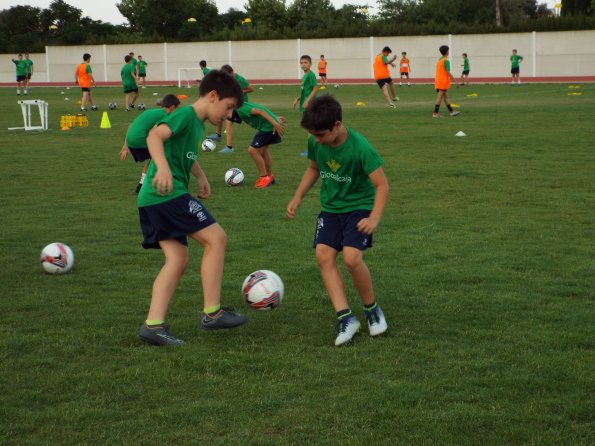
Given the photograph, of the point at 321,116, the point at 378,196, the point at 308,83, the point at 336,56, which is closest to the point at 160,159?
the point at 321,116

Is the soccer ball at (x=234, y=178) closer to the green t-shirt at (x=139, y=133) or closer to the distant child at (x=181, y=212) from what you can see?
the green t-shirt at (x=139, y=133)

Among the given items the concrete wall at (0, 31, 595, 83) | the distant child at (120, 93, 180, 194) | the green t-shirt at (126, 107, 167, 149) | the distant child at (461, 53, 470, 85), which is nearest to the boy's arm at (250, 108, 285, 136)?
the distant child at (120, 93, 180, 194)

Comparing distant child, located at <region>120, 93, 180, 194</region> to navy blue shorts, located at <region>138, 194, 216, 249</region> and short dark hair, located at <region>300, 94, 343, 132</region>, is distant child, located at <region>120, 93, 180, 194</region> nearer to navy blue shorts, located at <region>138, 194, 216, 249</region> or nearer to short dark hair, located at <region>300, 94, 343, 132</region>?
navy blue shorts, located at <region>138, 194, 216, 249</region>

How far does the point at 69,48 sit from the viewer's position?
62.8 meters

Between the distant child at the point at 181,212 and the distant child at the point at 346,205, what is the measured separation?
58cm

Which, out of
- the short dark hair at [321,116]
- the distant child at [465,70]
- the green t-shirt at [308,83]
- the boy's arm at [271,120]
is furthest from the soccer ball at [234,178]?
the distant child at [465,70]

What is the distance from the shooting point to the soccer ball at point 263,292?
585cm

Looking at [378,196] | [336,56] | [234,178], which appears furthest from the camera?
[336,56]

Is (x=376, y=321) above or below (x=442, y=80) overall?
below

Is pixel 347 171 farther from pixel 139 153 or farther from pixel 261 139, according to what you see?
pixel 261 139

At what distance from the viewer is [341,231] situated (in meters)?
5.53

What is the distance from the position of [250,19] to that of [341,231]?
75.0 m

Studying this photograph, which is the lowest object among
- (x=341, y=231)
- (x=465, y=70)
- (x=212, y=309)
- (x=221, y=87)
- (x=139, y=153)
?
(x=212, y=309)

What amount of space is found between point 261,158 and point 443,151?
472 centimetres
